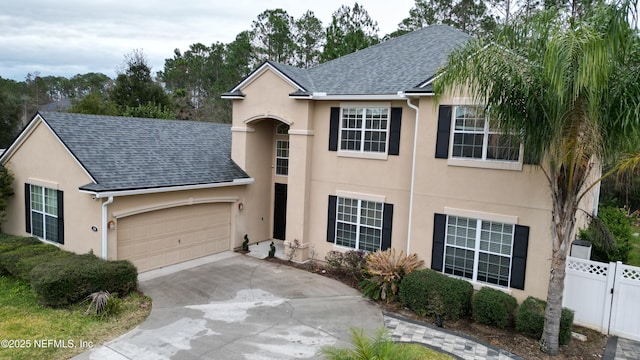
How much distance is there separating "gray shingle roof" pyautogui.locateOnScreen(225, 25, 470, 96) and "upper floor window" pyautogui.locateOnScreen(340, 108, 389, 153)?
65 cm

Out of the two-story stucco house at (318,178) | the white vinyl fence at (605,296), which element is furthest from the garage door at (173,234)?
the white vinyl fence at (605,296)

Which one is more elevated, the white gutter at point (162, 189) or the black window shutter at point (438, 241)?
the white gutter at point (162, 189)

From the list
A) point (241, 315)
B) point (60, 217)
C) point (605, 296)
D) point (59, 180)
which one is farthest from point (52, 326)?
point (605, 296)

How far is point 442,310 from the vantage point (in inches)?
406

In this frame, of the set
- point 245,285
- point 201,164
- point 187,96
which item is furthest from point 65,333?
point 187,96

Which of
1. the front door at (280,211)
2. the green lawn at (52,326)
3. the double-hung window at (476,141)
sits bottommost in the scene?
the green lawn at (52,326)

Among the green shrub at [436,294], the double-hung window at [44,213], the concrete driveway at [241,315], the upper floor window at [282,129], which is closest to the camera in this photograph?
the concrete driveway at [241,315]

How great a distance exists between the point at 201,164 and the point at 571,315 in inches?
476

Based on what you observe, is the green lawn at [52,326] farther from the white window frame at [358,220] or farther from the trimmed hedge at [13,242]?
the white window frame at [358,220]

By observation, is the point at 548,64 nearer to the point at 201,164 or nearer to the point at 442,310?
the point at 442,310

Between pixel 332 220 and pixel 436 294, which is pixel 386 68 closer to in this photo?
pixel 332 220

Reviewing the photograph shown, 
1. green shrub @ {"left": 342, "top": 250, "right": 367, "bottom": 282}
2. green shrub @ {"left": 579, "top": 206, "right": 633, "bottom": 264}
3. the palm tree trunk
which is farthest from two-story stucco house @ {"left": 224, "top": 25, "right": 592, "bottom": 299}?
green shrub @ {"left": 579, "top": 206, "right": 633, "bottom": 264}

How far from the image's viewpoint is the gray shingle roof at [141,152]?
491 inches

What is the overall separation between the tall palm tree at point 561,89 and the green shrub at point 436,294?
6.58 ft
